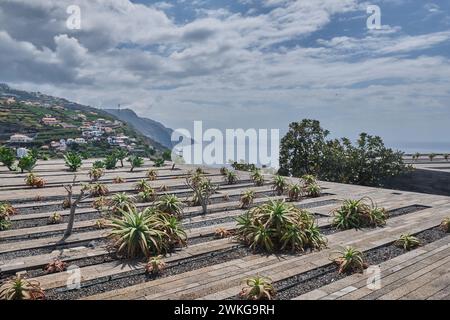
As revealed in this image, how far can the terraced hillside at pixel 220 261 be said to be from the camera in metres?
5.65

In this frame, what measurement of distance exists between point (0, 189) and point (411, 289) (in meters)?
14.5

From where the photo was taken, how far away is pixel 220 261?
7.04 m

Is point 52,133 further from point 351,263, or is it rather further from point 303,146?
point 351,263

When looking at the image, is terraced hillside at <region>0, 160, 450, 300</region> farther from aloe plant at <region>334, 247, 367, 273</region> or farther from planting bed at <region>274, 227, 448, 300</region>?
aloe plant at <region>334, 247, 367, 273</region>

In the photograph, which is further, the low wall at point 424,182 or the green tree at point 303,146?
the green tree at point 303,146

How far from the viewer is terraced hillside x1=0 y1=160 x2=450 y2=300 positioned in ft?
18.5

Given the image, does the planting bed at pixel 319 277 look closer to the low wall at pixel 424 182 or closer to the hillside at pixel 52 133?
the low wall at pixel 424 182

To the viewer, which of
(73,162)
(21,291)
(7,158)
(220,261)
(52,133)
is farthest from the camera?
(52,133)

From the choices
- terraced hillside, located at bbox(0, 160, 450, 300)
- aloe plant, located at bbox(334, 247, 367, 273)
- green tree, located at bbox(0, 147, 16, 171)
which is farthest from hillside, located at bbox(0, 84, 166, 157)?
aloe plant, located at bbox(334, 247, 367, 273)

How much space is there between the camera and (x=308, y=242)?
26.1 feet

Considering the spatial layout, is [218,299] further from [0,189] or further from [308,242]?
[0,189]

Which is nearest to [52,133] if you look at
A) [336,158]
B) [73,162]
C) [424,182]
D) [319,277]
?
[73,162]

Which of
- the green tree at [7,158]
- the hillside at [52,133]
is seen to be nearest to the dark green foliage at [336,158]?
the green tree at [7,158]
